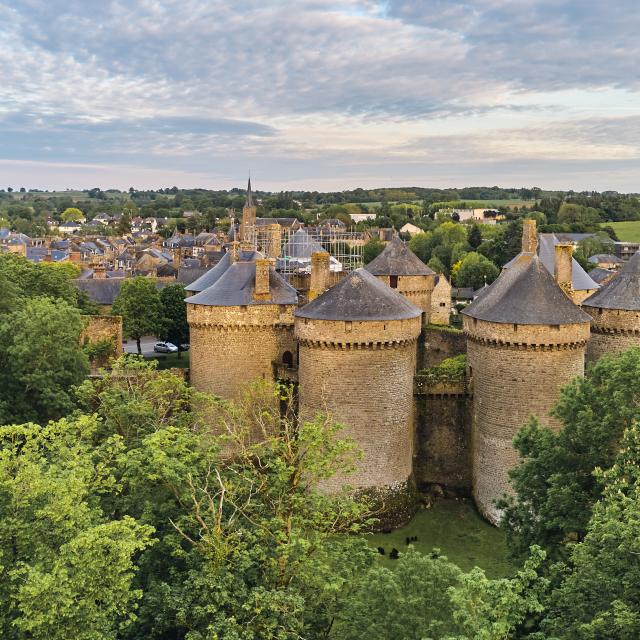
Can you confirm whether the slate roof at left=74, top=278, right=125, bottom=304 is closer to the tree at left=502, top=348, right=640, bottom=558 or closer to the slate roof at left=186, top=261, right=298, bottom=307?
the slate roof at left=186, top=261, right=298, bottom=307

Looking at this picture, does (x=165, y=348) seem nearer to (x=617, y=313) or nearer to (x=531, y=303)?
(x=531, y=303)

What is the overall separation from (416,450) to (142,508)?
15.8m

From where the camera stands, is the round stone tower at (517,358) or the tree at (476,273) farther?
the tree at (476,273)

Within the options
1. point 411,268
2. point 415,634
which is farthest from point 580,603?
point 411,268

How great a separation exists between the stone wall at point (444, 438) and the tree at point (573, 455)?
848cm

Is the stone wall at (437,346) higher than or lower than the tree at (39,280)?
lower

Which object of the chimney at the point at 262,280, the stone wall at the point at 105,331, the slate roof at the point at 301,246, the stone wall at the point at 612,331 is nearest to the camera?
the stone wall at the point at 612,331

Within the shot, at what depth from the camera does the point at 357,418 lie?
87.9 ft

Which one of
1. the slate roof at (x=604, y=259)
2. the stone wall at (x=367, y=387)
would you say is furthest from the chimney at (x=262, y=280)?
the slate roof at (x=604, y=259)

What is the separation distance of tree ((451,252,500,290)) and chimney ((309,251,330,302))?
61.0 metres

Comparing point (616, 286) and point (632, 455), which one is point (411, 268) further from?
point (632, 455)

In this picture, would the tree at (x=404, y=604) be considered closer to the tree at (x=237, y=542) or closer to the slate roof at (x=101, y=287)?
the tree at (x=237, y=542)

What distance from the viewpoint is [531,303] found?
26594 millimetres

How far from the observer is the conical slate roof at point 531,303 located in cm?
2630
